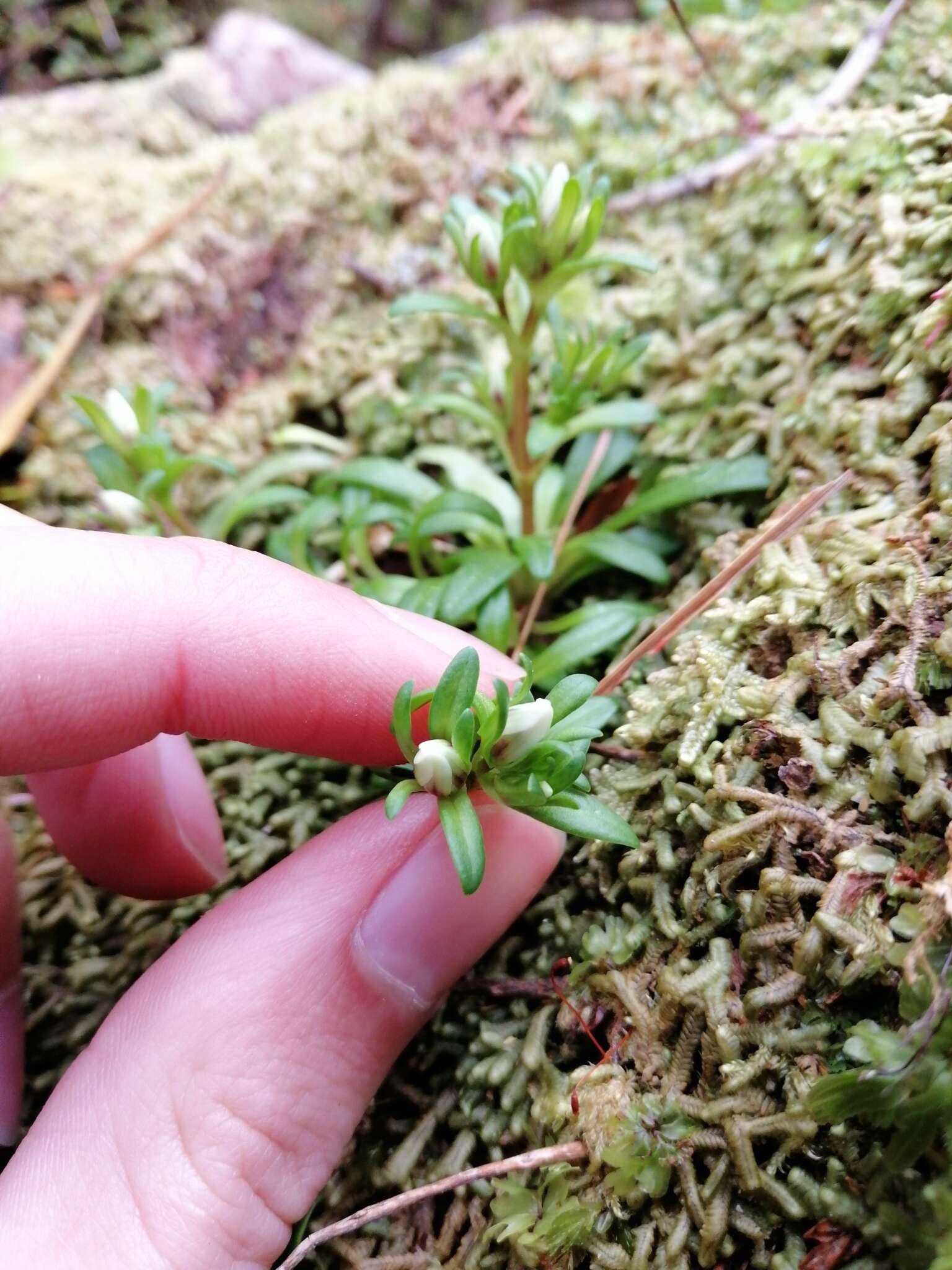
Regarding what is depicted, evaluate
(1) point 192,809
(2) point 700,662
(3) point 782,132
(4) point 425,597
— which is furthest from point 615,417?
(1) point 192,809

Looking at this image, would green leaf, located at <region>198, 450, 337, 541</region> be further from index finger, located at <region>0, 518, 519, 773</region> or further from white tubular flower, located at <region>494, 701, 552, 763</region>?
white tubular flower, located at <region>494, 701, 552, 763</region>

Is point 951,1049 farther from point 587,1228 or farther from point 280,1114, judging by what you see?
point 280,1114

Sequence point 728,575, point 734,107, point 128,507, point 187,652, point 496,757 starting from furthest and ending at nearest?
point 734,107, point 128,507, point 728,575, point 187,652, point 496,757

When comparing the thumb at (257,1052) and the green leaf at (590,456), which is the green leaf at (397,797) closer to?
the thumb at (257,1052)

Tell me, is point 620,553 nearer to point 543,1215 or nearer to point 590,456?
point 590,456

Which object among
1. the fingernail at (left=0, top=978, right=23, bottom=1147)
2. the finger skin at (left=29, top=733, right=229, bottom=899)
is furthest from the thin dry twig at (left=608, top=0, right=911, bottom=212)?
the fingernail at (left=0, top=978, right=23, bottom=1147)

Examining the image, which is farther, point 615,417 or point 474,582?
point 615,417

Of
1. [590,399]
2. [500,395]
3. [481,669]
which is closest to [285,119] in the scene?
[500,395]
